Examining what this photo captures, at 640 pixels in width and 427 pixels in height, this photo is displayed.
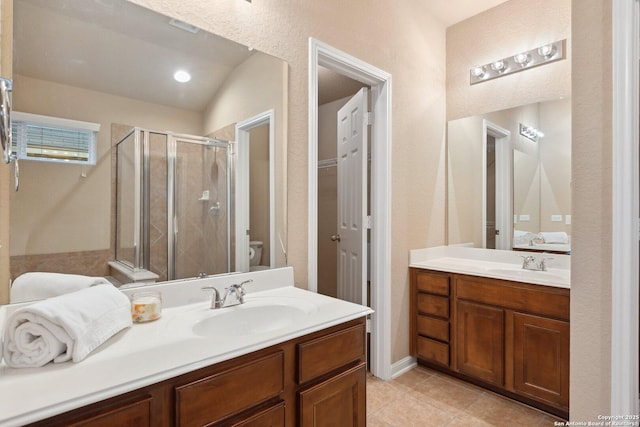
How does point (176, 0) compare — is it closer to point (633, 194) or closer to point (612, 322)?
point (633, 194)

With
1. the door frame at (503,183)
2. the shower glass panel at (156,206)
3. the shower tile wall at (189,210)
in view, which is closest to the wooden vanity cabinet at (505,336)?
the door frame at (503,183)

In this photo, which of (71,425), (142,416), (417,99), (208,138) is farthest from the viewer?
(417,99)

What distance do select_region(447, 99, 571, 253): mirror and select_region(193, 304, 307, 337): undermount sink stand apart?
195cm

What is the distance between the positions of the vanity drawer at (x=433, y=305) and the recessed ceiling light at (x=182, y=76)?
215 centimetres

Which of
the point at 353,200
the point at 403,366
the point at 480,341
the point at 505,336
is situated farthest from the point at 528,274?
the point at 353,200

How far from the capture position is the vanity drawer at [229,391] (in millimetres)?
857

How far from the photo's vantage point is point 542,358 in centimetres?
193

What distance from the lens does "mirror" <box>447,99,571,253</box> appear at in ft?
7.59

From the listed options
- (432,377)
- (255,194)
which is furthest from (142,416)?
(432,377)

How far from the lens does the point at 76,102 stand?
1.19 metres

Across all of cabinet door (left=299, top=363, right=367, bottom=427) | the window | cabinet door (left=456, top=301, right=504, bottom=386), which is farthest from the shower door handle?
cabinet door (left=456, top=301, right=504, bottom=386)

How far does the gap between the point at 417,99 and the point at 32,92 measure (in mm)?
2385

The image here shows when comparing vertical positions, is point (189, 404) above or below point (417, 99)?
below

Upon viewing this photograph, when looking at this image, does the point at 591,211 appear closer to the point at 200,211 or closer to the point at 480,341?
the point at 480,341
